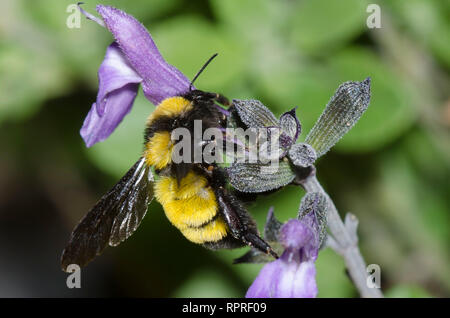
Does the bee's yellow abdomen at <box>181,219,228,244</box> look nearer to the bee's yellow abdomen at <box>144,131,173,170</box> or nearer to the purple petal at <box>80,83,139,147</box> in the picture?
the bee's yellow abdomen at <box>144,131,173,170</box>

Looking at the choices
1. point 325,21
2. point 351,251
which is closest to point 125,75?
point 351,251

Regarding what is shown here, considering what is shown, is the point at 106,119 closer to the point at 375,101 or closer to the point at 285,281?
the point at 285,281

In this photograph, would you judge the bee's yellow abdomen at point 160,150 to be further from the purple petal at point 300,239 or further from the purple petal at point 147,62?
the purple petal at point 300,239

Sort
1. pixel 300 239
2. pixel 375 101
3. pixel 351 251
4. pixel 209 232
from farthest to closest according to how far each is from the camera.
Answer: pixel 375 101 < pixel 351 251 < pixel 209 232 < pixel 300 239

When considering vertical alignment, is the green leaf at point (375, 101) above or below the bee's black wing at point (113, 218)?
above

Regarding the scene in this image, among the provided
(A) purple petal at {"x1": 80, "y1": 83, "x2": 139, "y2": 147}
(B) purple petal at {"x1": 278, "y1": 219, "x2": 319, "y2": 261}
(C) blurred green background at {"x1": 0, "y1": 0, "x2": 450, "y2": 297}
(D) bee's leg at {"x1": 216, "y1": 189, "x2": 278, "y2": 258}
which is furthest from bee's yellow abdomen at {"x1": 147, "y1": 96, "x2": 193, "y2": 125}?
(C) blurred green background at {"x1": 0, "y1": 0, "x2": 450, "y2": 297}

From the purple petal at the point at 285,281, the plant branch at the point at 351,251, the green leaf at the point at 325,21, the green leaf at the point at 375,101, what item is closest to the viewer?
the purple petal at the point at 285,281

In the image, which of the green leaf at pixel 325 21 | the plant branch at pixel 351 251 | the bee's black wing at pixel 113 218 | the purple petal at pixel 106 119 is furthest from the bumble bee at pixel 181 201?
the green leaf at pixel 325 21
